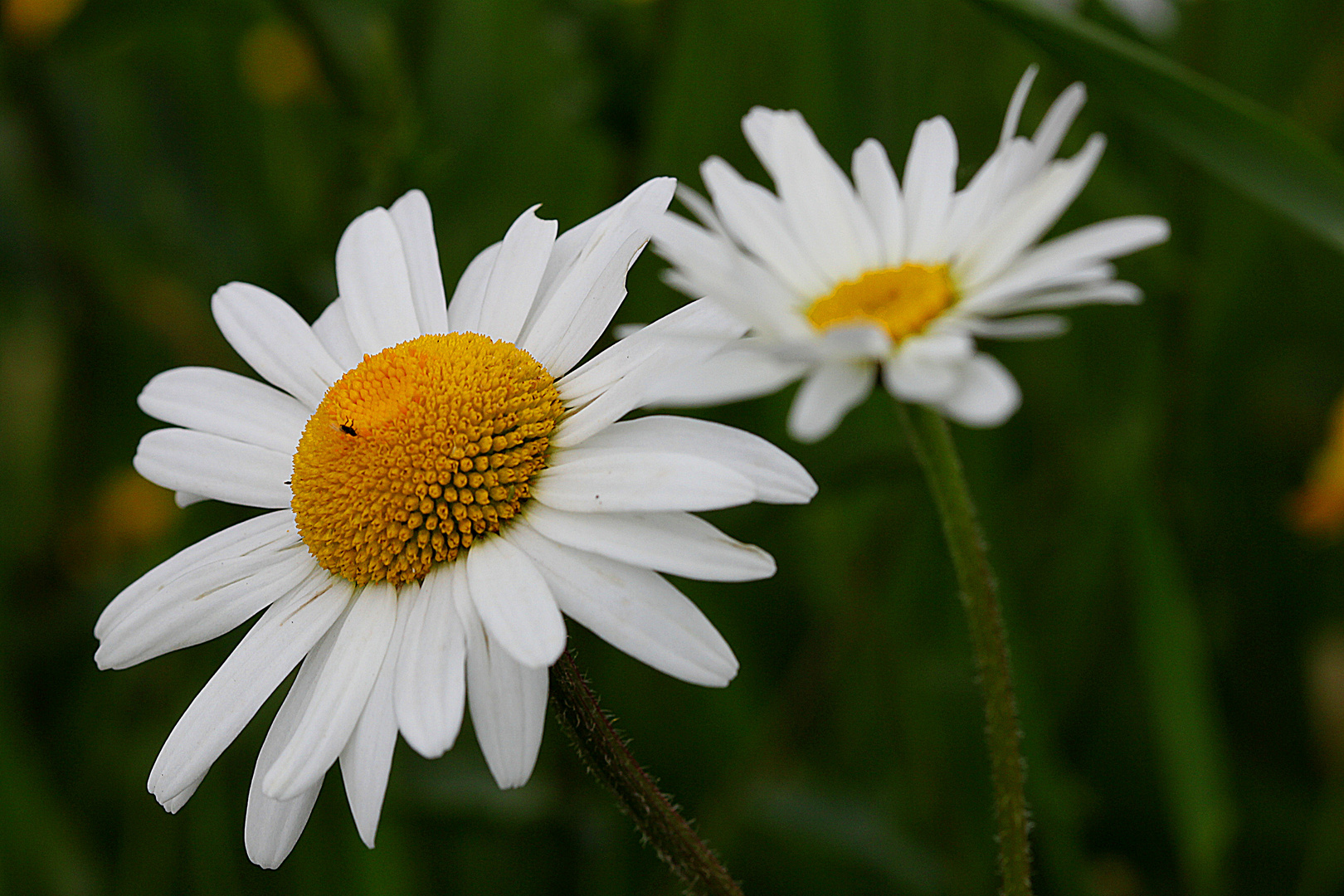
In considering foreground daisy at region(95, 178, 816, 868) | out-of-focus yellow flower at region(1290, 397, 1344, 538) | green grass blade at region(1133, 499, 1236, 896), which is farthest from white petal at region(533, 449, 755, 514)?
out-of-focus yellow flower at region(1290, 397, 1344, 538)

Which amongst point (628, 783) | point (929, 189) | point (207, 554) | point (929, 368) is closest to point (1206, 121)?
point (929, 189)

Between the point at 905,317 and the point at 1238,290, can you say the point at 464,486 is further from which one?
the point at 1238,290

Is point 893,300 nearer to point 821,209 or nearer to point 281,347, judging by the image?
point 821,209

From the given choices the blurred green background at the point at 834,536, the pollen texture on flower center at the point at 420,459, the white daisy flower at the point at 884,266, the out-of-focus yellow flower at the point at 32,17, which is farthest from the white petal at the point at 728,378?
the out-of-focus yellow flower at the point at 32,17

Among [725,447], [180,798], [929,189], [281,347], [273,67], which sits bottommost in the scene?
[273,67]

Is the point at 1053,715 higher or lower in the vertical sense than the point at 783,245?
lower

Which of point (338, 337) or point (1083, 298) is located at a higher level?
point (1083, 298)

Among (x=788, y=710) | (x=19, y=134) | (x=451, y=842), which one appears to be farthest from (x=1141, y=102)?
(x=19, y=134)
